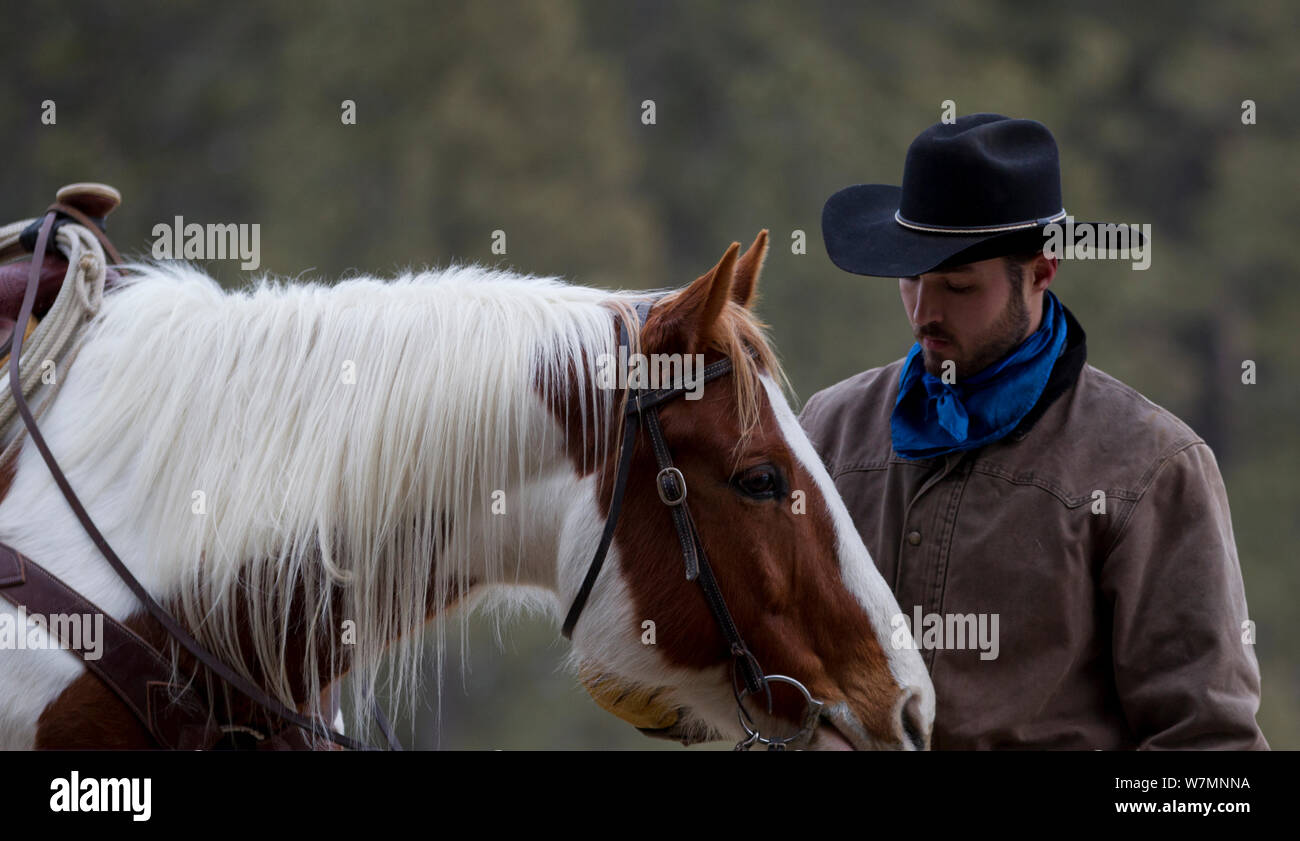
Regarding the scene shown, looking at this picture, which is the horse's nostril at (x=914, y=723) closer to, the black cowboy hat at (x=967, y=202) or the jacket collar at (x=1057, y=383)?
the jacket collar at (x=1057, y=383)

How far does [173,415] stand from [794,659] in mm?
1059

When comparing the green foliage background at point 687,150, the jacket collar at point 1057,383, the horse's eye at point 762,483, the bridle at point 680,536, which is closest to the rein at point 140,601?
the bridle at point 680,536

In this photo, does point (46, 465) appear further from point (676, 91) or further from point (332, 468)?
point (676, 91)

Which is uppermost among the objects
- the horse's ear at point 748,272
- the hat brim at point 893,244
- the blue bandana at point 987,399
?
the hat brim at point 893,244

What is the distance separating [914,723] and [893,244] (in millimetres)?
872

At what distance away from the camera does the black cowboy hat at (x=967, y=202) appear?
2096mm

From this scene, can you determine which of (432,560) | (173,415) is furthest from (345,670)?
(173,415)

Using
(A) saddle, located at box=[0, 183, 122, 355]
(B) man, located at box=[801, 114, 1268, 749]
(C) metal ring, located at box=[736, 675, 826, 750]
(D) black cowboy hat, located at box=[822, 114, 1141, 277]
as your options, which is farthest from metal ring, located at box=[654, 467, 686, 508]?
(A) saddle, located at box=[0, 183, 122, 355]

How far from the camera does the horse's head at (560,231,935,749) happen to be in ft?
6.12

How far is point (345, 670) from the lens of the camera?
186 centimetres

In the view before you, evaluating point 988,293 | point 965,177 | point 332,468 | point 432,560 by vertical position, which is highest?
point 965,177

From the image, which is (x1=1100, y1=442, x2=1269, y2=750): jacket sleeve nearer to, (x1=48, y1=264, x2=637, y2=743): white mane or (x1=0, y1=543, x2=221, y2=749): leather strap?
(x1=48, y1=264, x2=637, y2=743): white mane

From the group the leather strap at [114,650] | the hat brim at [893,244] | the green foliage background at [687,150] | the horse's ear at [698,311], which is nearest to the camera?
the leather strap at [114,650]

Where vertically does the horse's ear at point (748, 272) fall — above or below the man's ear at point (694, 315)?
above
